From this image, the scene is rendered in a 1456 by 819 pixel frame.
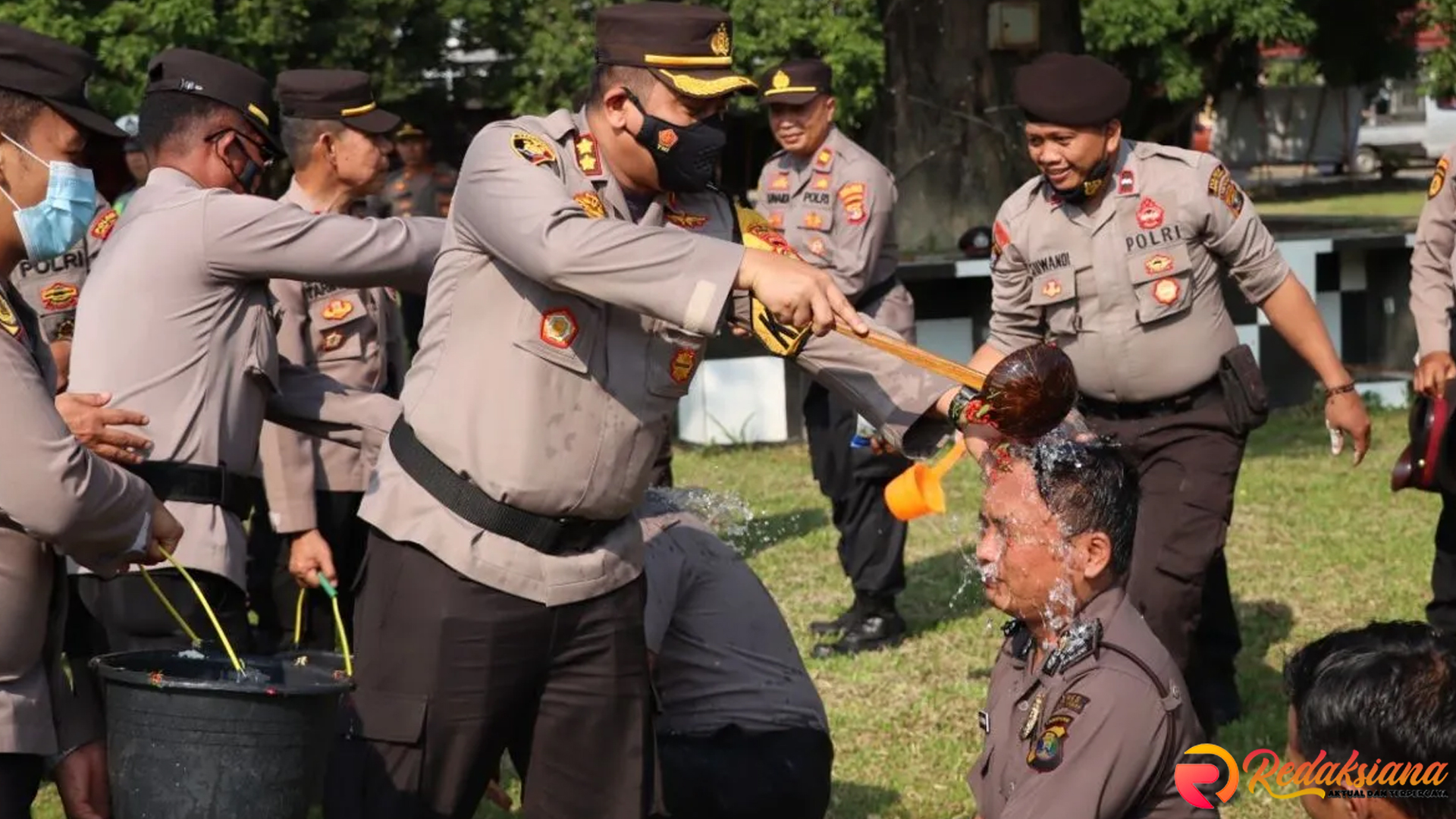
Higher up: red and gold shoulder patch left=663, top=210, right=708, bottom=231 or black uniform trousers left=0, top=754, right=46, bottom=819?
red and gold shoulder patch left=663, top=210, right=708, bottom=231

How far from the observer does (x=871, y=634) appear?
27.5 ft

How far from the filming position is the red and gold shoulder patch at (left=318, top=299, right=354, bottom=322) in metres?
6.58

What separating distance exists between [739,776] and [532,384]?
1514mm

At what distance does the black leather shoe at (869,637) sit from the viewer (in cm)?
829

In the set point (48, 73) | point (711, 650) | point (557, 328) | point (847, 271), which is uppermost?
point (48, 73)

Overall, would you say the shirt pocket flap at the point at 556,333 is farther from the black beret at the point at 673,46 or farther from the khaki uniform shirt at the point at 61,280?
the khaki uniform shirt at the point at 61,280

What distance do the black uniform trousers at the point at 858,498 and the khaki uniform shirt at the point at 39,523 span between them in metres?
4.69

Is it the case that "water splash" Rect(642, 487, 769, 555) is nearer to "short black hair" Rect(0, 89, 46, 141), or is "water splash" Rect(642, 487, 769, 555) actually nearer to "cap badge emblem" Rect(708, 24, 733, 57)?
"cap badge emblem" Rect(708, 24, 733, 57)

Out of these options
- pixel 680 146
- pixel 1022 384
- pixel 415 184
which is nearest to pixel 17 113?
pixel 680 146

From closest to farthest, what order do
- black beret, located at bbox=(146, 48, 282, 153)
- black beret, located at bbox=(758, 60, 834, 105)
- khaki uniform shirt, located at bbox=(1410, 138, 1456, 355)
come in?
black beret, located at bbox=(146, 48, 282, 153) < khaki uniform shirt, located at bbox=(1410, 138, 1456, 355) < black beret, located at bbox=(758, 60, 834, 105)

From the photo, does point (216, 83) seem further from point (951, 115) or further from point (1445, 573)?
point (951, 115)

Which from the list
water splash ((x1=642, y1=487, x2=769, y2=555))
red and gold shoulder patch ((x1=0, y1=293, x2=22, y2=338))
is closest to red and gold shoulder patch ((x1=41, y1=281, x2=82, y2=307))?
water splash ((x1=642, y1=487, x2=769, y2=555))

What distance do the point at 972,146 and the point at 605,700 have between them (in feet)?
36.6

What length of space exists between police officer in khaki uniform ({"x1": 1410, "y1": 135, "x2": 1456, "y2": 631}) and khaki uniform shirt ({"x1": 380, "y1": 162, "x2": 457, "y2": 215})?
7.69 metres
